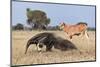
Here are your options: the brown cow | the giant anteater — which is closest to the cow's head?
the brown cow

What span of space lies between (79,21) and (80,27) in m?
0.07

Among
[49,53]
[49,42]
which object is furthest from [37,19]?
[49,53]

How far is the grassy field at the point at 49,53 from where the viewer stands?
7.91ft

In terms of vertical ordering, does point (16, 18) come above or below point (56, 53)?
above

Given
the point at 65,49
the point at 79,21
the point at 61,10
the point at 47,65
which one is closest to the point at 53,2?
the point at 61,10

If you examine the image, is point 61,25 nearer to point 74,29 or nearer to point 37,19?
point 74,29

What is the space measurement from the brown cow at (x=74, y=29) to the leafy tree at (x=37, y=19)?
0.68ft

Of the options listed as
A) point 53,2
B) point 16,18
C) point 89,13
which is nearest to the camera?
point 16,18

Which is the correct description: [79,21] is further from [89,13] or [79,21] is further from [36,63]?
[36,63]

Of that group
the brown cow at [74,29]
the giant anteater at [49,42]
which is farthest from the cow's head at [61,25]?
the giant anteater at [49,42]

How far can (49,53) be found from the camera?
256 centimetres

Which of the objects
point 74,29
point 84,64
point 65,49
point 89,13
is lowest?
point 84,64

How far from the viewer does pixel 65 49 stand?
2641mm

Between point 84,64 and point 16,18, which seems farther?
point 84,64
